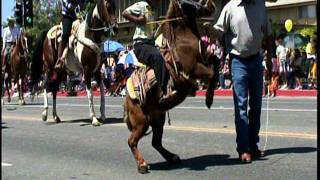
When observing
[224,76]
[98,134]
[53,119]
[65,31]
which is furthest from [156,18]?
[224,76]

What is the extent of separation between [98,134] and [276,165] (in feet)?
14.8

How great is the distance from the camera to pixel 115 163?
848 cm

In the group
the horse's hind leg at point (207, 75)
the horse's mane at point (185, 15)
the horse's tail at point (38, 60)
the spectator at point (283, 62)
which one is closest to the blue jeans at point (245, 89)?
the horse's hind leg at point (207, 75)

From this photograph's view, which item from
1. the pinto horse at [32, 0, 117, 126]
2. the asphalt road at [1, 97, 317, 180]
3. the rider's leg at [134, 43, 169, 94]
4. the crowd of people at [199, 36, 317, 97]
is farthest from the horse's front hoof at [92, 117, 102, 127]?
the crowd of people at [199, 36, 317, 97]

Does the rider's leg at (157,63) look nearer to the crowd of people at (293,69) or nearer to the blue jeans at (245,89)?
the blue jeans at (245,89)

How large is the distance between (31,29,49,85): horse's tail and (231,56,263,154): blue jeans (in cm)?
771

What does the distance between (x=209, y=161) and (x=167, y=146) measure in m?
1.47

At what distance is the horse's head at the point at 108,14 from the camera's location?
1248 centimetres

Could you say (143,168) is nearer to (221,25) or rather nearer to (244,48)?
(244,48)

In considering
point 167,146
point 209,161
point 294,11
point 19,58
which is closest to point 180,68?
point 209,161

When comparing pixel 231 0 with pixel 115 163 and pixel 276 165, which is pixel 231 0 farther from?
pixel 115 163

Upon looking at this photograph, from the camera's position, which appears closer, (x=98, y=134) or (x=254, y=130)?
(x=254, y=130)

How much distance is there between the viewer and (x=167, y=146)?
9656mm

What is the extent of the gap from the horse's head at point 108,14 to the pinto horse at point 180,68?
4801 millimetres
